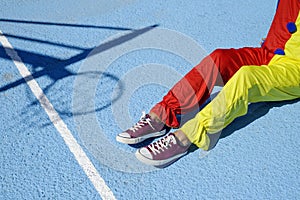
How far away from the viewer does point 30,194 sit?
2.32m

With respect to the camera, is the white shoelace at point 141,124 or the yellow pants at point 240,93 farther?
the white shoelace at point 141,124

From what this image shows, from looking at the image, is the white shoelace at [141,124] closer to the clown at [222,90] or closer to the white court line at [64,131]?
the clown at [222,90]

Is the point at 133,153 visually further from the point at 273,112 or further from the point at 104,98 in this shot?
the point at 273,112

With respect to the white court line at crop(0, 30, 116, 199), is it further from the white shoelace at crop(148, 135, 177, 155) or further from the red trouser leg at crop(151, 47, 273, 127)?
the red trouser leg at crop(151, 47, 273, 127)

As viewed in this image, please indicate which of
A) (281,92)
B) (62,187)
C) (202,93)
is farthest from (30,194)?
(281,92)

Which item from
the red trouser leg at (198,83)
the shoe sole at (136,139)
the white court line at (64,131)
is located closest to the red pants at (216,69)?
the red trouser leg at (198,83)

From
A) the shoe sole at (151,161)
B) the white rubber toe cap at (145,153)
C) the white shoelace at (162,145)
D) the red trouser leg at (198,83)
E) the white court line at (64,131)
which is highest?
the red trouser leg at (198,83)

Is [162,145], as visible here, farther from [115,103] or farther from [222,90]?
[115,103]

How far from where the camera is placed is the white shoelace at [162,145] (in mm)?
2465

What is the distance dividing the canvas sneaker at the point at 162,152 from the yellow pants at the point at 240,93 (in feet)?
0.33

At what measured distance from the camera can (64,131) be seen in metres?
2.72

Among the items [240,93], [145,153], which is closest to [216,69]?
[240,93]

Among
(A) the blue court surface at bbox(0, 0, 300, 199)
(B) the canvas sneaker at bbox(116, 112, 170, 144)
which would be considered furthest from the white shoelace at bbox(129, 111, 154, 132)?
Answer: (A) the blue court surface at bbox(0, 0, 300, 199)

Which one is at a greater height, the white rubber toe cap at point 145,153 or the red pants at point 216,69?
the red pants at point 216,69
